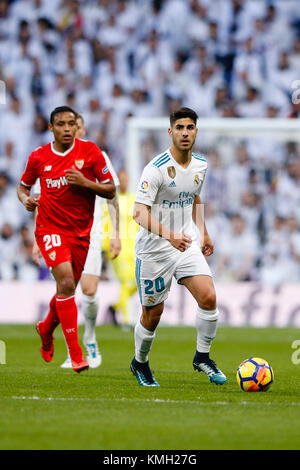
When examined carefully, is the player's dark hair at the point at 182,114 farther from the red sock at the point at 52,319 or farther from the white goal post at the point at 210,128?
the white goal post at the point at 210,128

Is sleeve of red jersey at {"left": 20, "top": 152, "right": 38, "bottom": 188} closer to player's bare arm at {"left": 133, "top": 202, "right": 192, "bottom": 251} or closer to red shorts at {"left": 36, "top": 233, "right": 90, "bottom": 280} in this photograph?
red shorts at {"left": 36, "top": 233, "right": 90, "bottom": 280}

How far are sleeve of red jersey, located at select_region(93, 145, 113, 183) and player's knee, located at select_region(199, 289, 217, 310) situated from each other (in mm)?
1495

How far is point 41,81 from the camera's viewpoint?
20.5 meters

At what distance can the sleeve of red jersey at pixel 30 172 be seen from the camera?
8352 mm

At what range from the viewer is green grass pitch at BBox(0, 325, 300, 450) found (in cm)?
521

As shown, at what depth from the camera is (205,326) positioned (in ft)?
26.0

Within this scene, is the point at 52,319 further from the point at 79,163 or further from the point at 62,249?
the point at 79,163

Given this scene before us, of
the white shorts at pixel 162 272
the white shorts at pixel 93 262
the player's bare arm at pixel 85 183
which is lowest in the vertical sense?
the white shorts at pixel 93 262

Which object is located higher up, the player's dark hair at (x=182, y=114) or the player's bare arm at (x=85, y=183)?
the player's dark hair at (x=182, y=114)

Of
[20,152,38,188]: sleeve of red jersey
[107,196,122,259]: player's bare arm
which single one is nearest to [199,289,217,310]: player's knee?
[107,196,122,259]: player's bare arm

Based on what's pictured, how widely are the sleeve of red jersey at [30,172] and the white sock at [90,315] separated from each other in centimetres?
194

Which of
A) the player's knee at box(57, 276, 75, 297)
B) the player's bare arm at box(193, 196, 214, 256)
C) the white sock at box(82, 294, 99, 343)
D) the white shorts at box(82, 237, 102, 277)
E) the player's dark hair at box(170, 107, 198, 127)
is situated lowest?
the white sock at box(82, 294, 99, 343)

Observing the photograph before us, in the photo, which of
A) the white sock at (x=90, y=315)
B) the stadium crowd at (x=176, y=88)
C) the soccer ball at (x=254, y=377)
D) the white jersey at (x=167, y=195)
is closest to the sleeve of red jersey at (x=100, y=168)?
the white jersey at (x=167, y=195)

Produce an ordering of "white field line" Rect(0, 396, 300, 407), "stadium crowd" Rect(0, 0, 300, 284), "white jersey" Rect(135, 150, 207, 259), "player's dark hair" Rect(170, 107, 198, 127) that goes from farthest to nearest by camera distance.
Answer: "stadium crowd" Rect(0, 0, 300, 284) < "player's dark hair" Rect(170, 107, 198, 127) < "white jersey" Rect(135, 150, 207, 259) < "white field line" Rect(0, 396, 300, 407)
